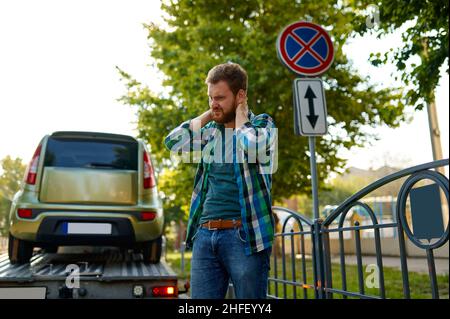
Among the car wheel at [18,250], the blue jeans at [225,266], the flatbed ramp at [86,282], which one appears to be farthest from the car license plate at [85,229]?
the blue jeans at [225,266]

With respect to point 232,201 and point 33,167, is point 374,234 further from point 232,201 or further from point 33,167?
point 33,167

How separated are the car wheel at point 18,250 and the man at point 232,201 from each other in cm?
273

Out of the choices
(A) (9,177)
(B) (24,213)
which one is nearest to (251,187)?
(B) (24,213)

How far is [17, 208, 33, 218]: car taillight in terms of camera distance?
13.8ft

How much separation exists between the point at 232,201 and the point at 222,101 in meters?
0.54

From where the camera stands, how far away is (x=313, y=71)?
438cm

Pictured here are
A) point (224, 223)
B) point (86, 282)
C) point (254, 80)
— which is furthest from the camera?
point (254, 80)

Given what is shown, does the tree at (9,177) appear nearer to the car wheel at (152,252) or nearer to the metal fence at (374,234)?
the car wheel at (152,252)

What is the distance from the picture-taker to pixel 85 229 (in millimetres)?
4152

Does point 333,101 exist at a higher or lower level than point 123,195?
higher

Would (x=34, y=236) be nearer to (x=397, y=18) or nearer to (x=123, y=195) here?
(x=123, y=195)

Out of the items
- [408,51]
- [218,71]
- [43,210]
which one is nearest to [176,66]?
[408,51]

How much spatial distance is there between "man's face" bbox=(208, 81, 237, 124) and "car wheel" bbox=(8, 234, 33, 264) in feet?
10.0

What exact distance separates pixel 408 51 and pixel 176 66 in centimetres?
706
